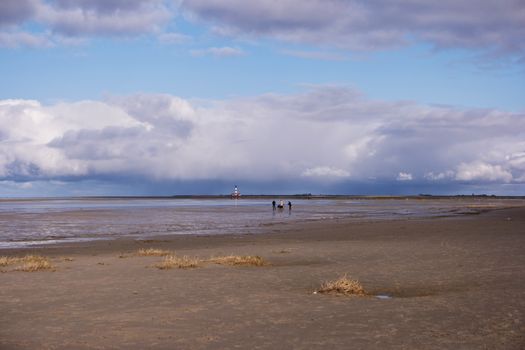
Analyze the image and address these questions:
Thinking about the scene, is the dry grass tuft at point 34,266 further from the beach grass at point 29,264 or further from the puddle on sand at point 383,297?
the puddle on sand at point 383,297

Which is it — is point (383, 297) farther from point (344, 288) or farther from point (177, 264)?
point (177, 264)

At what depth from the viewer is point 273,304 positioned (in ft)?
43.1

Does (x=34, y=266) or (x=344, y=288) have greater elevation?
(x=344, y=288)

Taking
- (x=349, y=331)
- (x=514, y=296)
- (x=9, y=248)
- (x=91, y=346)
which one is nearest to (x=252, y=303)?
(x=349, y=331)

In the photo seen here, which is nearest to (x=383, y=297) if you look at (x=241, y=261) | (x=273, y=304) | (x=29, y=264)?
(x=273, y=304)

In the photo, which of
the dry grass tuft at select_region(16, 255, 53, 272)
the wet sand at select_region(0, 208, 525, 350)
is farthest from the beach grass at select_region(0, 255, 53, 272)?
the wet sand at select_region(0, 208, 525, 350)

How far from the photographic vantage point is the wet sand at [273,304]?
994 cm

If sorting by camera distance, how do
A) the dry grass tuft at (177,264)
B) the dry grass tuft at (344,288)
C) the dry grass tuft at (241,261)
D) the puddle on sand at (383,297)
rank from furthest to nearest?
1. the dry grass tuft at (241,261)
2. the dry grass tuft at (177,264)
3. the dry grass tuft at (344,288)
4. the puddle on sand at (383,297)

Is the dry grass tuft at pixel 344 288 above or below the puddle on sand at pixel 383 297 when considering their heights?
above

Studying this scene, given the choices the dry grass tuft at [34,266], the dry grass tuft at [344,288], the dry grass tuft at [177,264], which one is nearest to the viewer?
the dry grass tuft at [344,288]

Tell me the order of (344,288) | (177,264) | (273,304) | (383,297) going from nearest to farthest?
(273,304), (383,297), (344,288), (177,264)

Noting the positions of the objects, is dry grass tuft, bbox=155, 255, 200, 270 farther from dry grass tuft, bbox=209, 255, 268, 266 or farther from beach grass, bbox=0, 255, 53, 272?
beach grass, bbox=0, 255, 53, 272

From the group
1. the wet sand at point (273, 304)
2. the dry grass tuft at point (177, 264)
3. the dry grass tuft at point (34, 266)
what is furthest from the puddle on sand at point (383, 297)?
the dry grass tuft at point (34, 266)

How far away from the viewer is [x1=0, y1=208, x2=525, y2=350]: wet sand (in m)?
9.94
